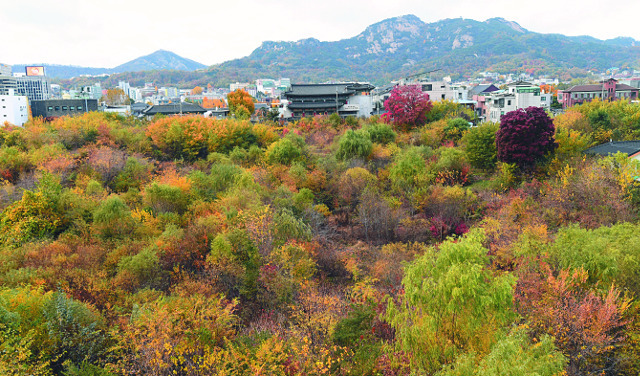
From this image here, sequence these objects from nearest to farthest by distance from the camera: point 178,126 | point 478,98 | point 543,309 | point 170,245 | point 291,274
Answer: point 543,309 → point 291,274 → point 170,245 → point 178,126 → point 478,98

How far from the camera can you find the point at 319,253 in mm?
19344

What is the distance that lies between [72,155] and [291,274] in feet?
67.6

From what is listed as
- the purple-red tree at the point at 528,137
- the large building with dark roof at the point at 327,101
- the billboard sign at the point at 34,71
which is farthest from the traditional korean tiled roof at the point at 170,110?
the billboard sign at the point at 34,71

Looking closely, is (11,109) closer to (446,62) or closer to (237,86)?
(237,86)

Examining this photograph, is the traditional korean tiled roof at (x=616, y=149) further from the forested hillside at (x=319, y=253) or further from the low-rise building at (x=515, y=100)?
the low-rise building at (x=515, y=100)

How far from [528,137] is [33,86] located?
360 feet

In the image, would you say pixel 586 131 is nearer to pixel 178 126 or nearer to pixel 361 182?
pixel 361 182

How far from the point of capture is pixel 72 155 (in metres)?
28.1

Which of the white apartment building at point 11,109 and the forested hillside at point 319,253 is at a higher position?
the white apartment building at point 11,109

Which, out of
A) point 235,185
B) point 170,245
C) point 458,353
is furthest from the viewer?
point 235,185

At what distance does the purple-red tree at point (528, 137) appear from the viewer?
24891 millimetres

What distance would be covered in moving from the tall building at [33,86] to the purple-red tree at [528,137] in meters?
104

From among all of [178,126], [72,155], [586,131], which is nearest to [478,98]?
[586,131]

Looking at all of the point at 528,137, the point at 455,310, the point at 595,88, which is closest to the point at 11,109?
the point at 528,137
